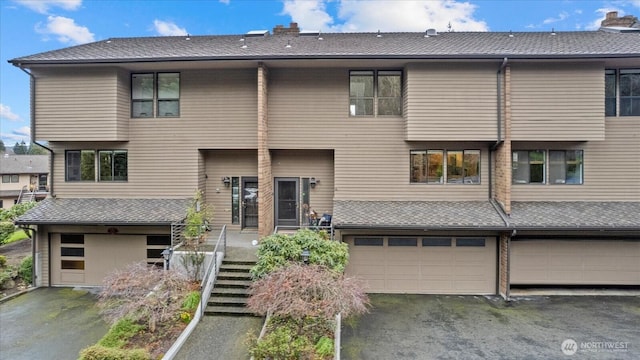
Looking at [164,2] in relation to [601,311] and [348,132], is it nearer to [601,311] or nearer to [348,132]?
[348,132]

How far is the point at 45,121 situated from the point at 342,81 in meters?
9.73

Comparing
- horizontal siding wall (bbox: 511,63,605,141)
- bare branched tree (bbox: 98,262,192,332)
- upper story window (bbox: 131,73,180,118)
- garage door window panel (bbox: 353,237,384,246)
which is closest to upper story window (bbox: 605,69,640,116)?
horizontal siding wall (bbox: 511,63,605,141)

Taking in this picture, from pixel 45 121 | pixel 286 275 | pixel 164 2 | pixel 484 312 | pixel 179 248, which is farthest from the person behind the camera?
pixel 164 2

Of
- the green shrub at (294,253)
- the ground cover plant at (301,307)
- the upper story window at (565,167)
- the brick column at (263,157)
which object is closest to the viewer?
the ground cover plant at (301,307)

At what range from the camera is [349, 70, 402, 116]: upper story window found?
11.0 meters

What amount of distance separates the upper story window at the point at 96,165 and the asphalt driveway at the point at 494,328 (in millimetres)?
9058

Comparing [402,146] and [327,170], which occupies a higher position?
[402,146]

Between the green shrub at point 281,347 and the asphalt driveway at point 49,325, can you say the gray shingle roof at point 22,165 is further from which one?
the green shrub at point 281,347

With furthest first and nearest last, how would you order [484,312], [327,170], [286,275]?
1. [327,170]
2. [484,312]
3. [286,275]

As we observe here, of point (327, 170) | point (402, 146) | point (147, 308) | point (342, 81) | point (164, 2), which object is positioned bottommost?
point (147, 308)

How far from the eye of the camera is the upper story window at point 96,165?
11375 mm

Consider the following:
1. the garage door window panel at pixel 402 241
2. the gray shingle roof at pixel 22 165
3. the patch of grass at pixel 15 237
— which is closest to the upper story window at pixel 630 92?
the garage door window panel at pixel 402 241

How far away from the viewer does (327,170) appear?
461 inches

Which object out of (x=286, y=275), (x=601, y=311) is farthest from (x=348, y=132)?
(x=601, y=311)
